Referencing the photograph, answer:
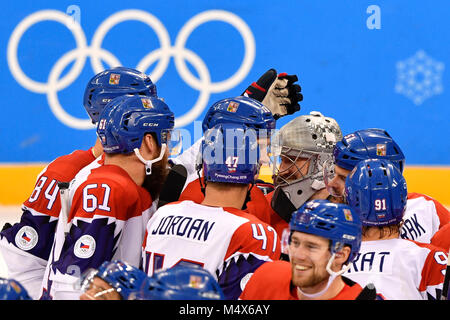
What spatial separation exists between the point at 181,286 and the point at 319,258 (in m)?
0.85

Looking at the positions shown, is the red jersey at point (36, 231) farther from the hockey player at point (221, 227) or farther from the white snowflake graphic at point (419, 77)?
the white snowflake graphic at point (419, 77)

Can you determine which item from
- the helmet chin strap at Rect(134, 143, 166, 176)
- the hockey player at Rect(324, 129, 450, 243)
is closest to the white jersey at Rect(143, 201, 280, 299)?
the helmet chin strap at Rect(134, 143, 166, 176)

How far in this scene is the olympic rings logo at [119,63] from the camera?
888 centimetres

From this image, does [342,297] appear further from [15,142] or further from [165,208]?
[15,142]

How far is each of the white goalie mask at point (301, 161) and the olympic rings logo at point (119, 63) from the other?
14.3ft

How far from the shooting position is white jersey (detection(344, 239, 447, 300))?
3391 mm

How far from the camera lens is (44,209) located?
4.31m

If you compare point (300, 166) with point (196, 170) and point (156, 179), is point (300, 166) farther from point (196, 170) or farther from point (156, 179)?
point (156, 179)

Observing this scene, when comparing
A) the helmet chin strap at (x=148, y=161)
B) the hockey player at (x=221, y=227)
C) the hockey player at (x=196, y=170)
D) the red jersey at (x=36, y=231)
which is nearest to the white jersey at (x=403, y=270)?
the hockey player at (x=221, y=227)

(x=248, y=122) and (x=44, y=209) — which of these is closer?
(x=248, y=122)

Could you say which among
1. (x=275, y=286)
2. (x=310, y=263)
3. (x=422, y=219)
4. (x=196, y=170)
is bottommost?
(x=422, y=219)

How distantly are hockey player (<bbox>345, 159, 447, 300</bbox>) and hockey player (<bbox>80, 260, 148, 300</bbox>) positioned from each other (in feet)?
4.13

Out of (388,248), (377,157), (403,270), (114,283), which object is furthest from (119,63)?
(114,283)
